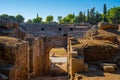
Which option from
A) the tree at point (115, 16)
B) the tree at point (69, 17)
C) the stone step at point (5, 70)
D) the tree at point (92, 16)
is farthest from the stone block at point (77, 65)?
the tree at point (69, 17)

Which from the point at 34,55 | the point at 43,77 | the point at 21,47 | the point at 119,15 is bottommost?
the point at 43,77

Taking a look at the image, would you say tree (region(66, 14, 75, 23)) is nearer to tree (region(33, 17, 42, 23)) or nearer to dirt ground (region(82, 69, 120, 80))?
tree (region(33, 17, 42, 23))

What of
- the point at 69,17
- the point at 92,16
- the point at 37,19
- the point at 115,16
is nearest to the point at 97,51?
the point at 115,16

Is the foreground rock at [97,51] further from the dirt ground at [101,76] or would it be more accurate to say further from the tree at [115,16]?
the tree at [115,16]

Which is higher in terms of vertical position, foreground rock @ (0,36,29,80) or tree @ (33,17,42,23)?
tree @ (33,17,42,23)

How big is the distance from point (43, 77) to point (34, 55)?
2.29m

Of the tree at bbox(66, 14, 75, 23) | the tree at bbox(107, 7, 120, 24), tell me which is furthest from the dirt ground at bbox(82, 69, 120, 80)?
the tree at bbox(66, 14, 75, 23)

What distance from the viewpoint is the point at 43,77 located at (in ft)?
64.1

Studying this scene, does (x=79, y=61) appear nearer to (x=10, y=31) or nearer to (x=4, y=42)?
(x=4, y=42)

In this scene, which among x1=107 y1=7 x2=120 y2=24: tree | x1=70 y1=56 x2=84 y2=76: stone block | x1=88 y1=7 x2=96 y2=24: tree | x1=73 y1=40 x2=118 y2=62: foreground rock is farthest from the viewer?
x1=88 y1=7 x2=96 y2=24: tree

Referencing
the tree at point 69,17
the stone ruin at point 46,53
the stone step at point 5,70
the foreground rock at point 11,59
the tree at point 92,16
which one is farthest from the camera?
the tree at point 69,17

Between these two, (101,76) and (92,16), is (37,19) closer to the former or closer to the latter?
(92,16)

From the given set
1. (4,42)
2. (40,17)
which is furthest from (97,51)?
(40,17)

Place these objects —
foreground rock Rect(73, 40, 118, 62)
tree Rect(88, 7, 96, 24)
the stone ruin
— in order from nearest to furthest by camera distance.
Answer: the stone ruin
foreground rock Rect(73, 40, 118, 62)
tree Rect(88, 7, 96, 24)
